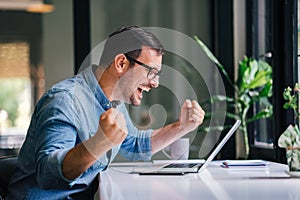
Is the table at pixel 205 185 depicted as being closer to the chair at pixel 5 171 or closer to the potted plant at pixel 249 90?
the chair at pixel 5 171

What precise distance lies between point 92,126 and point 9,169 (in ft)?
1.48

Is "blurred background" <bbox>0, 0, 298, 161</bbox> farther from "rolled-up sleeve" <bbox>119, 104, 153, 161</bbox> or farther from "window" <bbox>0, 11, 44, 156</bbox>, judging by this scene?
"rolled-up sleeve" <bbox>119, 104, 153, 161</bbox>

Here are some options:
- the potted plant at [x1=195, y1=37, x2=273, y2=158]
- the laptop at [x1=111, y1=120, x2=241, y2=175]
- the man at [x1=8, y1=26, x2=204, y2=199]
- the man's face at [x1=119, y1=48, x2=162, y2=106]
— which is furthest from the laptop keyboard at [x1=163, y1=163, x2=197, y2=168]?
the potted plant at [x1=195, y1=37, x2=273, y2=158]

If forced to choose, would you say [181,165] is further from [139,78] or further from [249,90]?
[249,90]

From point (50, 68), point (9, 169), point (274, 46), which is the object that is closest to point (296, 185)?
point (9, 169)

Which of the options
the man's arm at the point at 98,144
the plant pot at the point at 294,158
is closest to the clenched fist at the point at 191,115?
the plant pot at the point at 294,158

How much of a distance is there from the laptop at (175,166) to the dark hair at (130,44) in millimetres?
447

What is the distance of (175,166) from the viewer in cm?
251

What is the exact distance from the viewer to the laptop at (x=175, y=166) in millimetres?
2334

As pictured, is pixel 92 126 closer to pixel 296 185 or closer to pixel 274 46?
pixel 296 185

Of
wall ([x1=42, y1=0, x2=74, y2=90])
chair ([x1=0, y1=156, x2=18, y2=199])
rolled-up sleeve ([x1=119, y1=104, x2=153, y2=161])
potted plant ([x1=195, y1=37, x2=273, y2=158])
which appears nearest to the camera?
chair ([x1=0, y1=156, x2=18, y2=199])

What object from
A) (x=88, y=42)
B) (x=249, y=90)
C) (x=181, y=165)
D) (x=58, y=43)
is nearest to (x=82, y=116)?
(x=181, y=165)

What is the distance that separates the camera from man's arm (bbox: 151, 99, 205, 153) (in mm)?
2342

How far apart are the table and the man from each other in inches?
4.6
